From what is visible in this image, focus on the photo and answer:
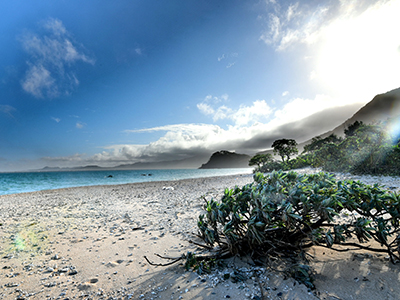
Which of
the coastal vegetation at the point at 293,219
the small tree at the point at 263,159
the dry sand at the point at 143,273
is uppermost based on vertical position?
the small tree at the point at 263,159

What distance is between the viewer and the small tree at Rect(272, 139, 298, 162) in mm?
49062

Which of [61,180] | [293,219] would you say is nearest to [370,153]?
[293,219]

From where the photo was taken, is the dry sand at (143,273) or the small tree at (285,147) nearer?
the dry sand at (143,273)

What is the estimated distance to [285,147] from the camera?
49.3 meters

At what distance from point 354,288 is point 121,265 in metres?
4.79

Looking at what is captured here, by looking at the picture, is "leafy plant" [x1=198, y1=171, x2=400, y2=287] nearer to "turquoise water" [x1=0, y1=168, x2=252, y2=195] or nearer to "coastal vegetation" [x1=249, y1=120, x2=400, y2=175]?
"coastal vegetation" [x1=249, y1=120, x2=400, y2=175]

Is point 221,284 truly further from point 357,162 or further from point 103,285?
point 357,162

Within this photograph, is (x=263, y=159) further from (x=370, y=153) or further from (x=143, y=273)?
(x=143, y=273)

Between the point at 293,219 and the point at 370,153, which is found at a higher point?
the point at 370,153

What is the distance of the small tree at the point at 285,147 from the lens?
49062 millimetres

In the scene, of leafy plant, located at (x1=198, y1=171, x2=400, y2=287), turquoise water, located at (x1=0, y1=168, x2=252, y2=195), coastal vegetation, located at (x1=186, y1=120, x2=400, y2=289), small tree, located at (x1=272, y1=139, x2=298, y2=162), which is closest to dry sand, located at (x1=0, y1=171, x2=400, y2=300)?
coastal vegetation, located at (x1=186, y1=120, x2=400, y2=289)

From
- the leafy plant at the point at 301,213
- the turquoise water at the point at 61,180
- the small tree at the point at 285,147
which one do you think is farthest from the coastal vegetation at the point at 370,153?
the turquoise water at the point at 61,180

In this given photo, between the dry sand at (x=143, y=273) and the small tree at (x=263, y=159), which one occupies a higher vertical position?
the small tree at (x=263, y=159)

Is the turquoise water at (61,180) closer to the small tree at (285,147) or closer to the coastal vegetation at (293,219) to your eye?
the small tree at (285,147)
